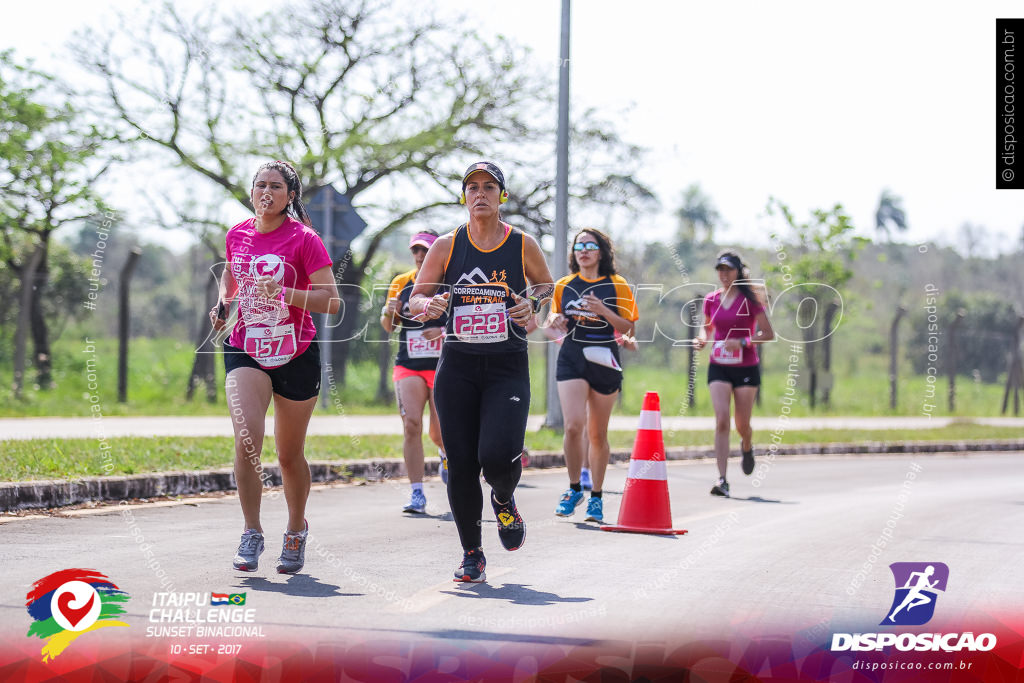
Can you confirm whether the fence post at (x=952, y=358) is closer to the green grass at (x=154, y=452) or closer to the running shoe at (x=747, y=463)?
the green grass at (x=154, y=452)

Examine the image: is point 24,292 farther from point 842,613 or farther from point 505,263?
point 842,613

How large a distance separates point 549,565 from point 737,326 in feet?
16.9

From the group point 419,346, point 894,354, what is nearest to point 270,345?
point 419,346

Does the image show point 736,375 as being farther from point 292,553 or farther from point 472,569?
point 292,553

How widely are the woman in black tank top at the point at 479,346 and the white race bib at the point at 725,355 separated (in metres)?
5.52

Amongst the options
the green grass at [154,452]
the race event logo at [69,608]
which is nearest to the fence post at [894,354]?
the green grass at [154,452]

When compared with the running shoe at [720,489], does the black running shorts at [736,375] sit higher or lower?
higher

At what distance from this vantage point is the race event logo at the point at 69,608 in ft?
15.0

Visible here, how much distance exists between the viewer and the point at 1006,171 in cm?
880

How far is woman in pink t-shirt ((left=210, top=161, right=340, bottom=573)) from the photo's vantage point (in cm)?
618

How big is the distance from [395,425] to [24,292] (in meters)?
5.51

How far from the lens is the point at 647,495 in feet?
28.1

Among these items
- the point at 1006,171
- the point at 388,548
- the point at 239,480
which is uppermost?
the point at 1006,171

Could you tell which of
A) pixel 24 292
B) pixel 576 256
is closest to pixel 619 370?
pixel 576 256
